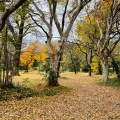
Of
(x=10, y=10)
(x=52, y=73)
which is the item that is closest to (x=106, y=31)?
(x=52, y=73)

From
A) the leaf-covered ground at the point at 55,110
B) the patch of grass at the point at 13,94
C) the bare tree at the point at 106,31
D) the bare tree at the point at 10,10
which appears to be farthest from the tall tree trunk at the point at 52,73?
the bare tree at the point at 10,10

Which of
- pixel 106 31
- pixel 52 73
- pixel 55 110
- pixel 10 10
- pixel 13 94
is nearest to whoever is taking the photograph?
pixel 10 10

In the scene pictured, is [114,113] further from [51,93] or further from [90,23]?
[90,23]

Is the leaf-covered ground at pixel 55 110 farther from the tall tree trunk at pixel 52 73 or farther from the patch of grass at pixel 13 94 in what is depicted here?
the tall tree trunk at pixel 52 73

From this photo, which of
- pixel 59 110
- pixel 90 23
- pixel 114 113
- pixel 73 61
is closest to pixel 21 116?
pixel 59 110

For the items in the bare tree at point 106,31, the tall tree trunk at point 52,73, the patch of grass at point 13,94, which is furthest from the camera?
the bare tree at point 106,31

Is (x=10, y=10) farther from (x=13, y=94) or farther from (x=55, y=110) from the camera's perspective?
(x=13, y=94)

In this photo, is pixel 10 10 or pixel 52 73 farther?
pixel 52 73

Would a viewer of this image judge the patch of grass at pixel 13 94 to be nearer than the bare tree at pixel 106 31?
Yes

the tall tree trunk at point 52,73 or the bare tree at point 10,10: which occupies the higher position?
the bare tree at point 10,10

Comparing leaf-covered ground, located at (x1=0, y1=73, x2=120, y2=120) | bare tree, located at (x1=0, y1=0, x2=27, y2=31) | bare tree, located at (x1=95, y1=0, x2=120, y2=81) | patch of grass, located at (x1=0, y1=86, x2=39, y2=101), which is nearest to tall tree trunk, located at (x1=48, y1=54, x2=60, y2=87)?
patch of grass, located at (x1=0, y1=86, x2=39, y2=101)

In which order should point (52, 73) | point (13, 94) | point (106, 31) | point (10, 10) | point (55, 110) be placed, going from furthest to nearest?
point (106, 31) → point (52, 73) → point (13, 94) → point (55, 110) → point (10, 10)

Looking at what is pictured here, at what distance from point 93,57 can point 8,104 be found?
21.3 m

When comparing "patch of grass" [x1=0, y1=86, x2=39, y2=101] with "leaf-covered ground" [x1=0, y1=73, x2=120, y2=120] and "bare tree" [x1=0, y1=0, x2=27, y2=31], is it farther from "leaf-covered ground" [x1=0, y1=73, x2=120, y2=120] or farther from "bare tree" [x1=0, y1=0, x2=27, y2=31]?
"bare tree" [x1=0, y1=0, x2=27, y2=31]
